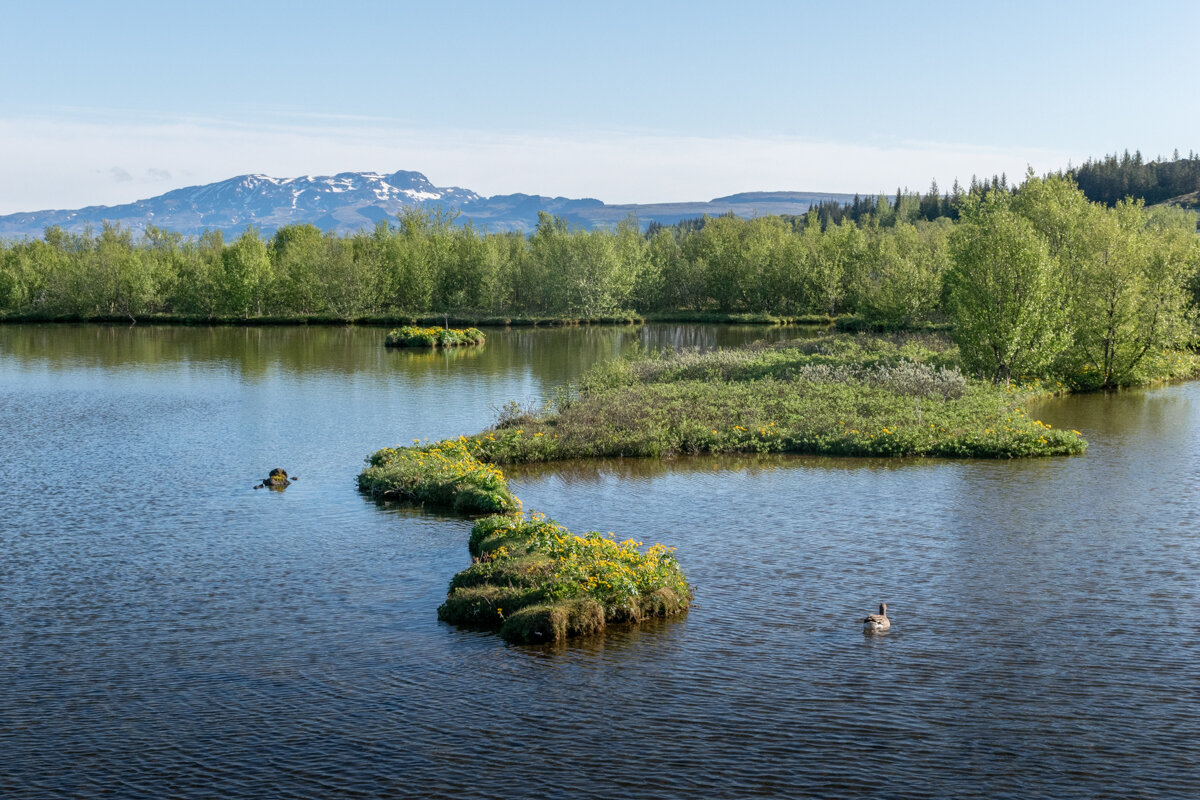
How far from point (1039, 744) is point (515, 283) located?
359 ft

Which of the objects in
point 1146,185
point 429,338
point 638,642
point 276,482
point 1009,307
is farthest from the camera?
point 1146,185

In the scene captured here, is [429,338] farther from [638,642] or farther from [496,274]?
[638,642]

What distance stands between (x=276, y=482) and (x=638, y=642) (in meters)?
16.7

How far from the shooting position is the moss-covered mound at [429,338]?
3270 inches

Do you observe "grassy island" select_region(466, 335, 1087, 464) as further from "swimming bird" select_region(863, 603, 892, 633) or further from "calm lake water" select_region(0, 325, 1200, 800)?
"swimming bird" select_region(863, 603, 892, 633)

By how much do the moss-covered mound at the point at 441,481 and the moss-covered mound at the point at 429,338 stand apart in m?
53.0

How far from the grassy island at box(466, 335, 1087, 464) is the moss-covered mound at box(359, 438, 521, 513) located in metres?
2.95

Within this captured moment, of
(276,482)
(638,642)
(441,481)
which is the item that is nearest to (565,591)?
(638,642)

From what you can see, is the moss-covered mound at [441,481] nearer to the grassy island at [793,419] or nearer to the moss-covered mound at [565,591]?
the grassy island at [793,419]

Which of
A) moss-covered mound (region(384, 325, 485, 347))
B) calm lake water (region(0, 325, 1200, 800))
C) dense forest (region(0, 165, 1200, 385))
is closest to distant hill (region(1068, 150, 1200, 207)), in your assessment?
dense forest (region(0, 165, 1200, 385))

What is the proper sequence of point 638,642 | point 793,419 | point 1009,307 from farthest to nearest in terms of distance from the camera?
point 1009,307, point 793,419, point 638,642

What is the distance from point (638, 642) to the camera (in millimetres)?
17453

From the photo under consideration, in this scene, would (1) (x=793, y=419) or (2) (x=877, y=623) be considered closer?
(2) (x=877, y=623)

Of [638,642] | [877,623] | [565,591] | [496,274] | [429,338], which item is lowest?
[638,642]
